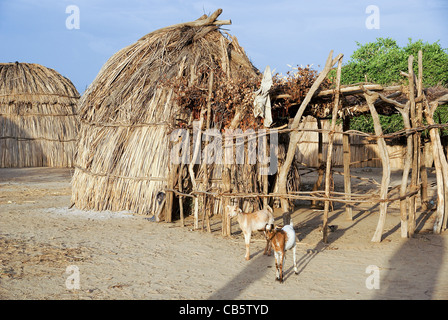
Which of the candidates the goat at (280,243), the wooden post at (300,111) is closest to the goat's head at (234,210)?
the wooden post at (300,111)

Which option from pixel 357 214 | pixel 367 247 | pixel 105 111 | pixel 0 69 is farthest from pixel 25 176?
pixel 367 247

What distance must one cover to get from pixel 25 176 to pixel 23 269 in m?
13.7

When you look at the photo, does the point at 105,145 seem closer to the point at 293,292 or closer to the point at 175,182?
the point at 175,182

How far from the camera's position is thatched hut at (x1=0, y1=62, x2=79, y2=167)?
21.3 m

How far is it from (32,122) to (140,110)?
1264 centimetres

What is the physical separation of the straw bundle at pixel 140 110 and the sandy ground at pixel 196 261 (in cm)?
80

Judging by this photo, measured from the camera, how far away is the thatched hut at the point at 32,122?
69.8 feet

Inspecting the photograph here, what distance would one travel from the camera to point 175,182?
9.70m
